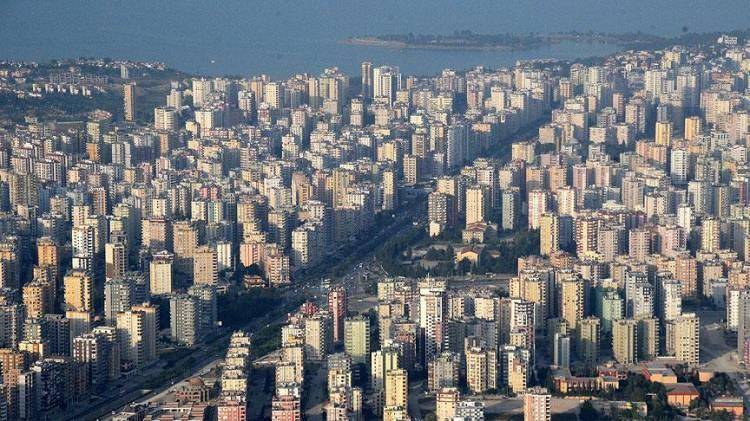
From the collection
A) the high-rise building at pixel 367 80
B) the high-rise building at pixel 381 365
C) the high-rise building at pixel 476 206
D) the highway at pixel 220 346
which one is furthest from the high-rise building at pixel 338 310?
the high-rise building at pixel 367 80

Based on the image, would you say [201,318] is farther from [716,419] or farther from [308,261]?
[716,419]

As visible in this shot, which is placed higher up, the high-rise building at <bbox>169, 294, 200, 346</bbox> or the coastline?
the coastline

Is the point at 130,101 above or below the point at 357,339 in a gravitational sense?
above

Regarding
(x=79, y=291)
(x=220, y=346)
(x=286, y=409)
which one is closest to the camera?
Answer: (x=286, y=409)

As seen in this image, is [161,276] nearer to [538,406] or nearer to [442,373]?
[442,373]

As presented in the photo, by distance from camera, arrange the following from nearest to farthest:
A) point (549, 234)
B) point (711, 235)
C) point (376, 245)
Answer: point (711, 235)
point (549, 234)
point (376, 245)

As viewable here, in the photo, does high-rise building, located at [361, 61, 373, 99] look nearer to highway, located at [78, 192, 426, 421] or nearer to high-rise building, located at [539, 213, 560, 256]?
highway, located at [78, 192, 426, 421]

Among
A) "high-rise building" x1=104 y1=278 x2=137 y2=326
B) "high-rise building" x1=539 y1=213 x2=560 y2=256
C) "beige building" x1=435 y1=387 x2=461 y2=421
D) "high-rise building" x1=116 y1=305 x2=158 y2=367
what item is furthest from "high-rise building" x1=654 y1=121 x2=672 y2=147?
"beige building" x1=435 y1=387 x2=461 y2=421

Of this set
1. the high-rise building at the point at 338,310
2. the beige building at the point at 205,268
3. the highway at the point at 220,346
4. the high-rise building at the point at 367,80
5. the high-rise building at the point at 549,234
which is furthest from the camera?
the high-rise building at the point at 367,80

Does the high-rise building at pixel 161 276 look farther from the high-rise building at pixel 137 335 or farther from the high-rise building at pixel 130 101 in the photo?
the high-rise building at pixel 130 101

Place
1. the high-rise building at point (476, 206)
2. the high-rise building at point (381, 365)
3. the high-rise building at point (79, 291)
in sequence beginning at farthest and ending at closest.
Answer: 1. the high-rise building at point (476, 206)
2. the high-rise building at point (79, 291)
3. the high-rise building at point (381, 365)

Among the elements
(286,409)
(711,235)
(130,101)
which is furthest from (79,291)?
(130,101)

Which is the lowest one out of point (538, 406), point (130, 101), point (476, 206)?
point (538, 406)
